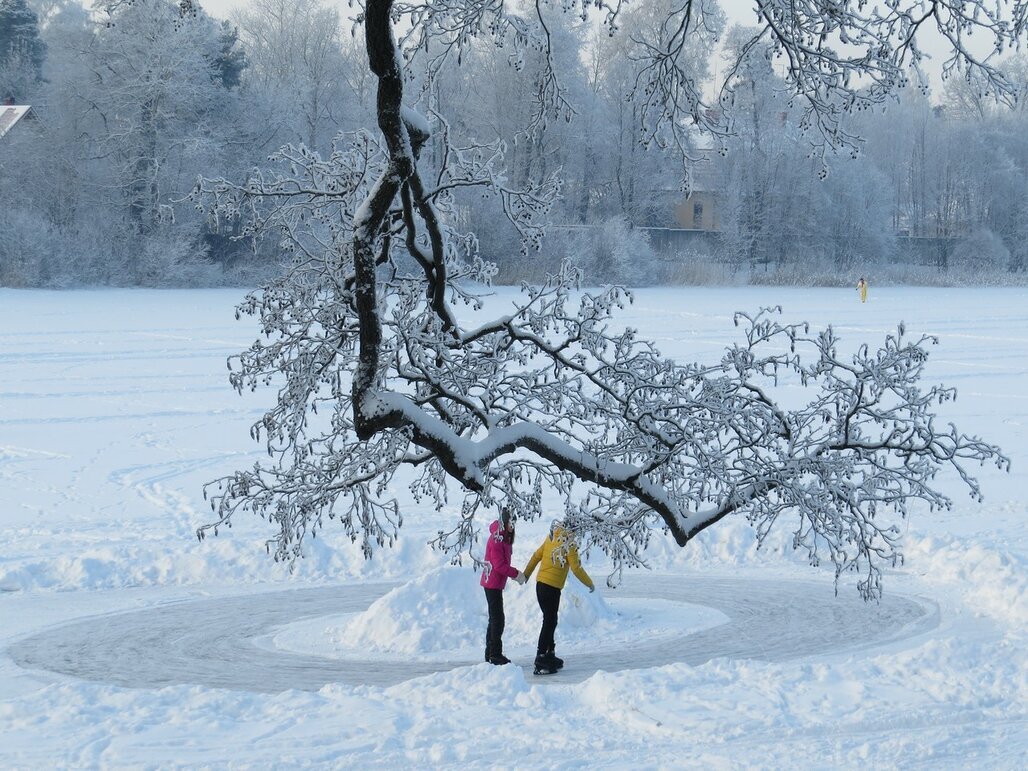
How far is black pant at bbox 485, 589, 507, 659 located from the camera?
1005 centimetres

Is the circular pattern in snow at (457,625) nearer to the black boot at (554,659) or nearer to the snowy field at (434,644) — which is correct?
the snowy field at (434,644)

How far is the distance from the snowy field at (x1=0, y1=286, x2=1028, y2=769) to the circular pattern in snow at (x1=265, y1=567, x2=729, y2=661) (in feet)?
0.08

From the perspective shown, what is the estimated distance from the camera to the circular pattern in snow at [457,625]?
35.4ft

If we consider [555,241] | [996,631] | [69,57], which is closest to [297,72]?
[69,57]

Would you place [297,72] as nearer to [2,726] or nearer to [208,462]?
[208,462]

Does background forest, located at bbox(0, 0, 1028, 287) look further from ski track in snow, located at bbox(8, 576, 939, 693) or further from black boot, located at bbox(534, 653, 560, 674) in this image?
black boot, located at bbox(534, 653, 560, 674)

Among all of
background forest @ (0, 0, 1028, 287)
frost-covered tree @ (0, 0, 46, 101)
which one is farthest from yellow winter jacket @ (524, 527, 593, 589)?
frost-covered tree @ (0, 0, 46, 101)

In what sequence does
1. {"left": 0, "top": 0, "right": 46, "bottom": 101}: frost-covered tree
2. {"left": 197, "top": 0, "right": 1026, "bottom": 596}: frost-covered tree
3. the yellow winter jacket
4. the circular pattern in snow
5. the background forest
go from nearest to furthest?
{"left": 197, "top": 0, "right": 1026, "bottom": 596}: frost-covered tree < the yellow winter jacket < the circular pattern in snow < the background forest < {"left": 0, "top": 0, "right": 46, "bottom": 101}: frost-covered tree

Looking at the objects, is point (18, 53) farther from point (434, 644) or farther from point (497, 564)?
point (497, 564)

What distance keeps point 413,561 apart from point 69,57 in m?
45.7

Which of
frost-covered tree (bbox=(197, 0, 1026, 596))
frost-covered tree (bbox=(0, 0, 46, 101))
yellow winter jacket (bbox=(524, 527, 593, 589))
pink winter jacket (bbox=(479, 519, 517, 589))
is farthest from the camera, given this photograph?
frost-covered tree (bbox=(0, 0, 46, 101))

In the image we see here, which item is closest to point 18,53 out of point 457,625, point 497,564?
point 457,625

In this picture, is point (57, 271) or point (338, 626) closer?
point (338, 626)

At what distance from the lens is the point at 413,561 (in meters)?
13.8
